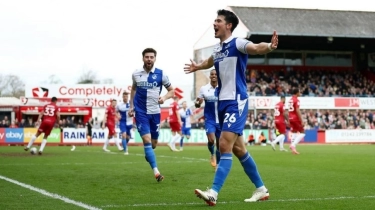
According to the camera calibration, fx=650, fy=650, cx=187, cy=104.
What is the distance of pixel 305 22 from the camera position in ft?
190

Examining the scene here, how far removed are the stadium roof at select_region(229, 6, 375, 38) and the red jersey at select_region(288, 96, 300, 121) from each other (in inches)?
1089

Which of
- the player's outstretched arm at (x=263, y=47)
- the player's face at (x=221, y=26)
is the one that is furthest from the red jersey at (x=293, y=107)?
the player's outstretched arm at (x=263, y=47)

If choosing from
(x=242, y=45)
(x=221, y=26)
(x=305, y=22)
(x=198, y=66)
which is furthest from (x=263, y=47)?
(x=305, y=22)

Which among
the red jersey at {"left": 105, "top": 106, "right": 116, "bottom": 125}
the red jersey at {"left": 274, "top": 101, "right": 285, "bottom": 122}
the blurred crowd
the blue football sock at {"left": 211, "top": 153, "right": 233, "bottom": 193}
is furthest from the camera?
the blurred crowd

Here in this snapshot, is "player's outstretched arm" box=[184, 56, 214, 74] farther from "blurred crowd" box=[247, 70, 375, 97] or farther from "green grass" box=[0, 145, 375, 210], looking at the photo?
"blurred crowd" box=[247, 70, 375, 97]

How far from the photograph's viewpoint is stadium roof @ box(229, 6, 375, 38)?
5597cm

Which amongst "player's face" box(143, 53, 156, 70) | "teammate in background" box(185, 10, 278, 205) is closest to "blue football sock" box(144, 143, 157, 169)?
"player's face" box(143, 53, 156, 70)

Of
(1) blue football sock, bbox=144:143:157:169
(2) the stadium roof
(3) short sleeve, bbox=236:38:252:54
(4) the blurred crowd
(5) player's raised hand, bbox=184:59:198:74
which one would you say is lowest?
(1) blue football sock, bbox=144:143:157:169

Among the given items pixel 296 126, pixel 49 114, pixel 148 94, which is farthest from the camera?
pixel 296 126

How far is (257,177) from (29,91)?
52159mm

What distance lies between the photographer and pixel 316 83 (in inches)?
2414

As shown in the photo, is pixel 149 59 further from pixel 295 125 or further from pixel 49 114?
pixel 295 125

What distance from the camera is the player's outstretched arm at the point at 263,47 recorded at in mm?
8366

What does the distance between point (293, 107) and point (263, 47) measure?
61.0ft
